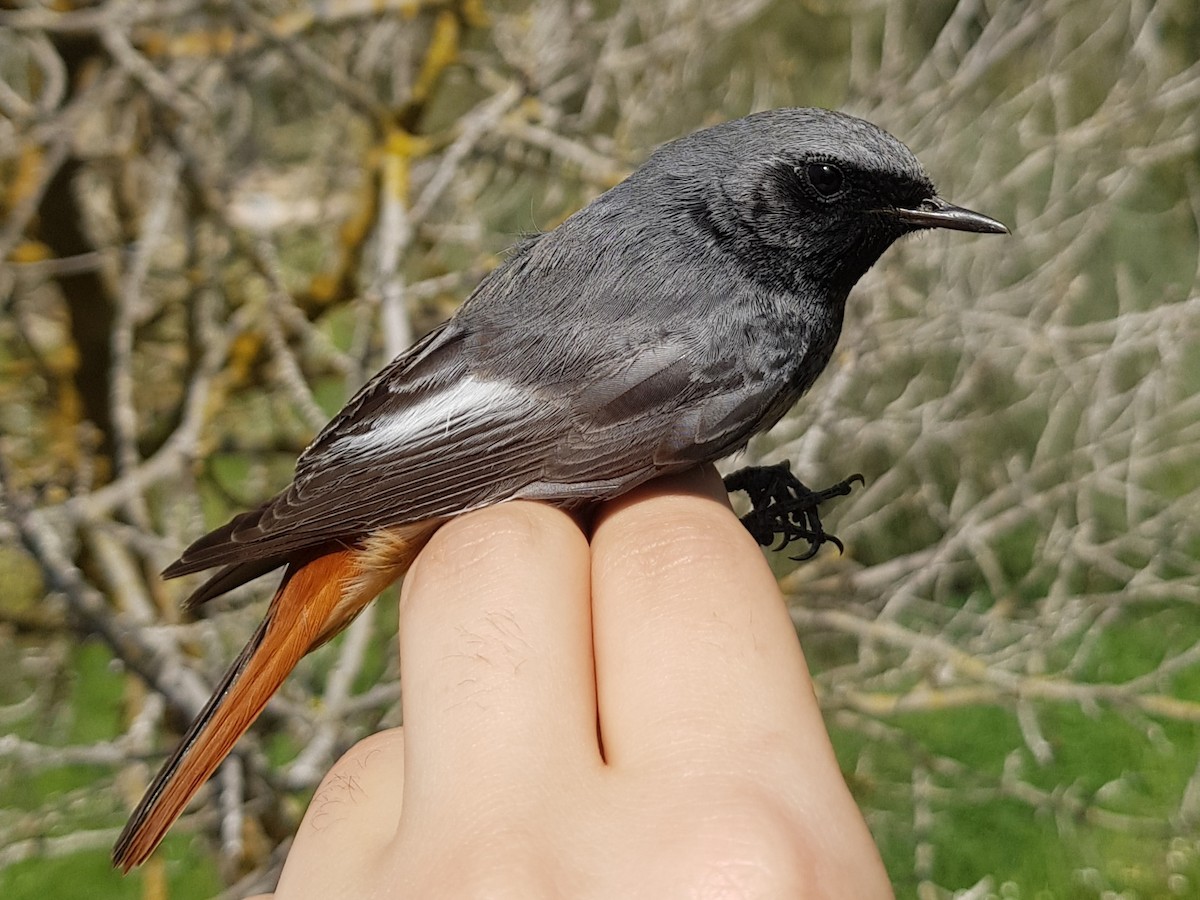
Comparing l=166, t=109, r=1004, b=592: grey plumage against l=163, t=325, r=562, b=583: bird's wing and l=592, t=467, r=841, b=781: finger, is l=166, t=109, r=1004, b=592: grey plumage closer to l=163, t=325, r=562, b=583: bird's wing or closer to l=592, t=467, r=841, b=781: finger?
l=163, t=325, r=562, b=583: bird's wing

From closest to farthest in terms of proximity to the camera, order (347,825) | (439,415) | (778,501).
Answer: (347,825) < (439,415) < (778,501)

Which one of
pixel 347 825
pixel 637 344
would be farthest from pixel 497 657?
pixel 637 344

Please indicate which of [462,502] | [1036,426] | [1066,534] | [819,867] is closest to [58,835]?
[462,502]

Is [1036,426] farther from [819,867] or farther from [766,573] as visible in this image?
[819,867]

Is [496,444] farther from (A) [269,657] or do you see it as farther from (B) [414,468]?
(A) [269,657]

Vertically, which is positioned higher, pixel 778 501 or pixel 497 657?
pixel 497 657

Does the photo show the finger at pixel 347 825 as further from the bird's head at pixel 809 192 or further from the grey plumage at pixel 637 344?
the bird's head at pixel 809 192

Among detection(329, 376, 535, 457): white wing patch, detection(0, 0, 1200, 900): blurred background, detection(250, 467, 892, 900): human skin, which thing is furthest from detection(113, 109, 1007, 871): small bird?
detection(0, 0, 1200, 900): blurred background

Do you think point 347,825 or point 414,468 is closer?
point 347,825

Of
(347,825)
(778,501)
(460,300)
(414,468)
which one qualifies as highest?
(414,468)
